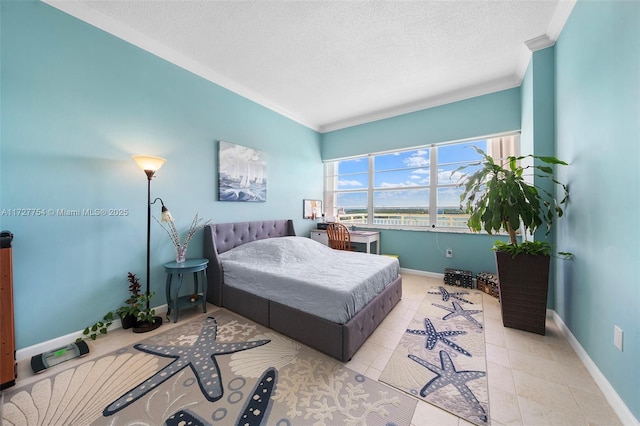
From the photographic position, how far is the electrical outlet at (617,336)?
49.5 inches

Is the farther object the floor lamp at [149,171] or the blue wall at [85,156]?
the floor lamp at [149,171]

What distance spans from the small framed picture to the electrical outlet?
3776 mm

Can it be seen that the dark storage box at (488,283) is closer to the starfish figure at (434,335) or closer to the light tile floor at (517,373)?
the light tile floor at (517,373)

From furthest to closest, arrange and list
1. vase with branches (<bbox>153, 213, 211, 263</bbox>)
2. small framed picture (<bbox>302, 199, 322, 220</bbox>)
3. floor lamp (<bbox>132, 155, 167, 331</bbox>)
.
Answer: small framed picture (<bbox>302, 199, 322, 220</bbox>)
vase with branches (<bbox>153, 213, 211, 263</bbox>)
floor lamp (<bbox>132, 155, 167, 331</bbox>)

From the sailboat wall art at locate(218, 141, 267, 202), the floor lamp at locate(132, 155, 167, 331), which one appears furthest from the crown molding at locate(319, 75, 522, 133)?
the floor lamp at locate(132, 155, 167, 331)

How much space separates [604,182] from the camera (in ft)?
4.72

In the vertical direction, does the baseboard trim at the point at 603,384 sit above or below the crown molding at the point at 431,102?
below

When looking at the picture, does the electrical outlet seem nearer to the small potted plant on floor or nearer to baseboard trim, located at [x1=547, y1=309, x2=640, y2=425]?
baseboard trim, located at [x1=547, y1=309, x2=640, y2=425]

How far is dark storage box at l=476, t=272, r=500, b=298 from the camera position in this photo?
2.86m

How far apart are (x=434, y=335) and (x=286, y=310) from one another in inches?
53.0

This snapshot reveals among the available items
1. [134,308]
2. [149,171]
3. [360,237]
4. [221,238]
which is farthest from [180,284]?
[360,237]

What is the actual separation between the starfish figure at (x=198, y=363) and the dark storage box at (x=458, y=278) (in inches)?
107

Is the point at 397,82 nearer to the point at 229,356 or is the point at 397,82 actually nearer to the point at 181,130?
the point at 181,130

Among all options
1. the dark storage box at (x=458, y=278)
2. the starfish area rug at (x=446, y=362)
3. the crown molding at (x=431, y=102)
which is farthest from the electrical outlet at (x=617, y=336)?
the crown molding at (x=431, y=102)
